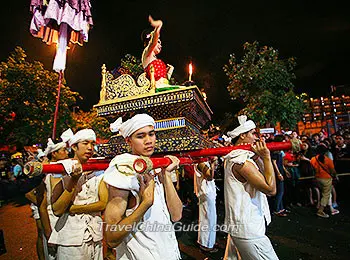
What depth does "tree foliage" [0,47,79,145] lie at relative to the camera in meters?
12.9

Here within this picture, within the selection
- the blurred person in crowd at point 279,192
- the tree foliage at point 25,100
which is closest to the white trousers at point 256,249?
the blurred person in crowd at point 279,192

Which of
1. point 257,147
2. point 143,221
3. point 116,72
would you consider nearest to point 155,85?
point 116,72

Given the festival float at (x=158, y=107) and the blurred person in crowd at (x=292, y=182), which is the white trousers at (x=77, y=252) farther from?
the blurred person in crowd at (x=292, y=182)

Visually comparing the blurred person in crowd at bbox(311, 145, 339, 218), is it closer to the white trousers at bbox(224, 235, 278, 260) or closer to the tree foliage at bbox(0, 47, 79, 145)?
the white trousers at bbox(224, 235, 278, 260)

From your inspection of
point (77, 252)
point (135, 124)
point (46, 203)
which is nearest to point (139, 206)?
point (135, 124)

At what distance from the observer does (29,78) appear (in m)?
13.2

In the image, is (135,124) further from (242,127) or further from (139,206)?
(242,127)

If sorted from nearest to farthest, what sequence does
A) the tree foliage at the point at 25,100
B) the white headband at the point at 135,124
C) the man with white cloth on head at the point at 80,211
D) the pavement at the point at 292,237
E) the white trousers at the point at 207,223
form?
the white headband at the point at 135,124, the man with white cloth on head at the point at 80,211, the pavement at the point at 292,237, the white trousers at the point at 207,223, the tree foliage at the point at 25,100

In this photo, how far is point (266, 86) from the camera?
58.3ft

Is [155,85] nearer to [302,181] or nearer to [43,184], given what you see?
[43,184]

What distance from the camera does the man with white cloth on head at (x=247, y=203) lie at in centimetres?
261

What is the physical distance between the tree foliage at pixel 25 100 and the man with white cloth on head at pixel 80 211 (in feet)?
41.2

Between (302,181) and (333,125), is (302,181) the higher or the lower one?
the lower one

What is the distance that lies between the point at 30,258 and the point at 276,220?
685cm
